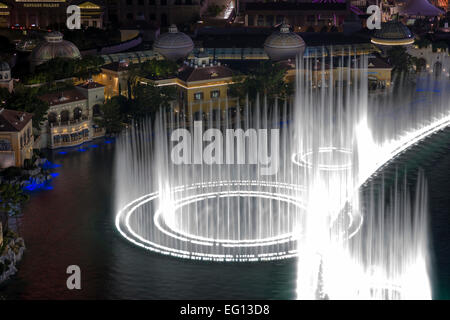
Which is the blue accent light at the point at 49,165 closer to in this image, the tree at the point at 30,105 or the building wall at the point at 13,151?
the building wall at the point at 13,151

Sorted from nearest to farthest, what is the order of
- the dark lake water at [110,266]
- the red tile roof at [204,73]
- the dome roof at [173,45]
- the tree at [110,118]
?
1. the dark lake water at [110,266]
2. the tree at [110,118]
3. the red tile roof at [204,73]
4. the dome roof at [173,45]

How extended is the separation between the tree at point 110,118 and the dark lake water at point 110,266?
19075mm

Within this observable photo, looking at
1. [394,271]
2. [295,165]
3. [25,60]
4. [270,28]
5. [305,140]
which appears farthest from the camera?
[270,28]

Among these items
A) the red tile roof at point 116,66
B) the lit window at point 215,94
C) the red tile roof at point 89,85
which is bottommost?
the lit window at point 215,94

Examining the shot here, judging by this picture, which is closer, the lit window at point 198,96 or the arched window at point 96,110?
the arched window at point 96,110

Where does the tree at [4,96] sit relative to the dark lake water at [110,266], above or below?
above

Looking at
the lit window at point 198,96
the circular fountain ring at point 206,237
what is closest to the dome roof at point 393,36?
the lit window at point 198,96

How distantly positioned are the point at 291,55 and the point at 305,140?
30059 mm

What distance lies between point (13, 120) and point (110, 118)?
15720 millimetres

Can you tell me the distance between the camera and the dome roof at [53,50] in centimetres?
13300

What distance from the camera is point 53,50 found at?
5246 inches

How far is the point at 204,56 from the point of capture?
432 ft
